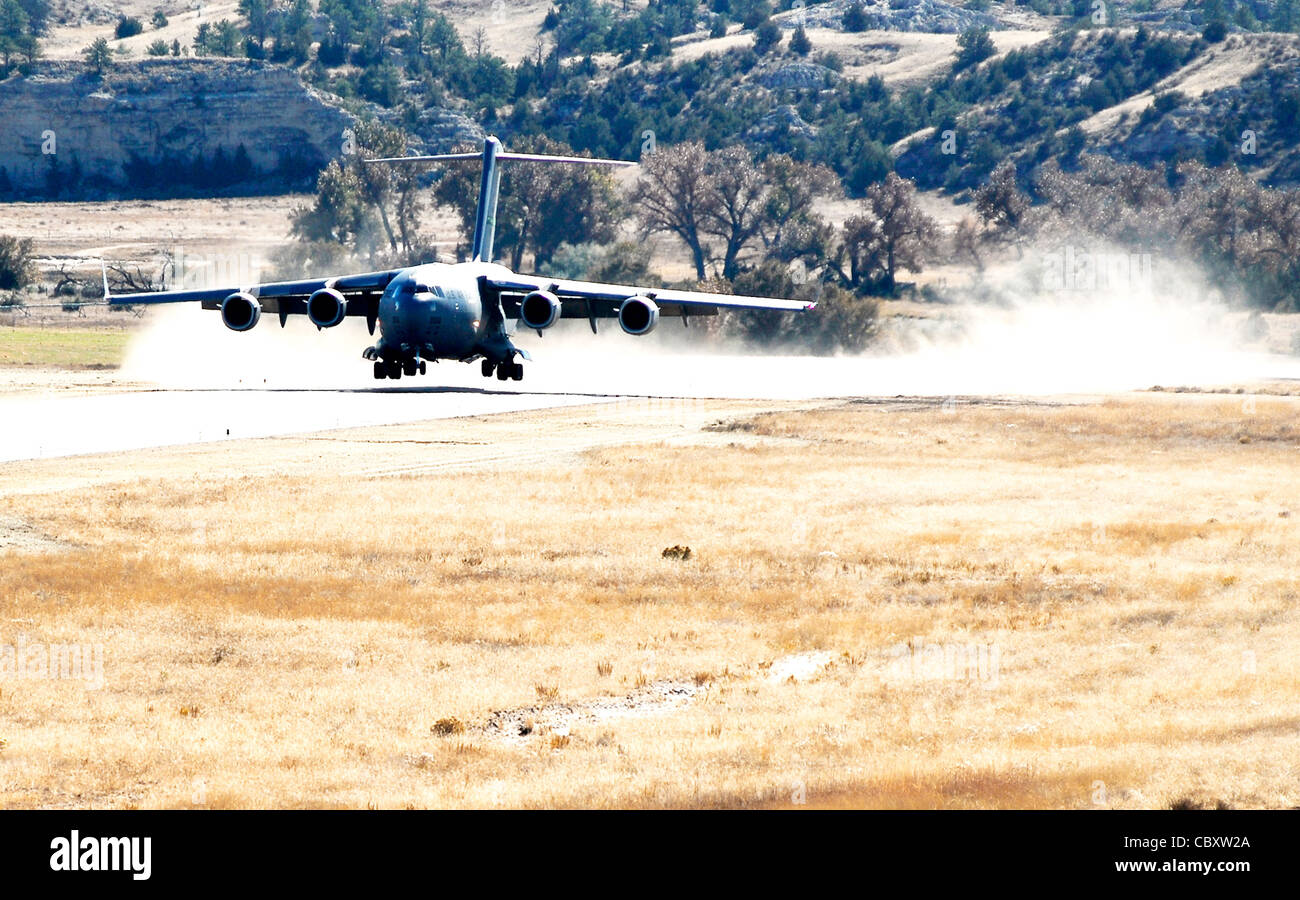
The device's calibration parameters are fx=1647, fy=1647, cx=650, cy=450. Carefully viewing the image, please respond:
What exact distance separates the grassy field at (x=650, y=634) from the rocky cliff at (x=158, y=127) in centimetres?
13857

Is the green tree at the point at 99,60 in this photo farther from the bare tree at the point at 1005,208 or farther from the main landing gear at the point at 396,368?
the main landing gear at the point at 396,368

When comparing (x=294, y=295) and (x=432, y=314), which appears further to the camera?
(x=294, y=295)

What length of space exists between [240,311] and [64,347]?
34.3 meters

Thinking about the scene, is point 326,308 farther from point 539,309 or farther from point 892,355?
point 892,355

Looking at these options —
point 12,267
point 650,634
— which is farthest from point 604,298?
point 12,267

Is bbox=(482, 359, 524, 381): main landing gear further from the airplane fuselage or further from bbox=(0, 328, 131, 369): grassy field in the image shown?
bbox=(0, 328, 131, 369): grassy field

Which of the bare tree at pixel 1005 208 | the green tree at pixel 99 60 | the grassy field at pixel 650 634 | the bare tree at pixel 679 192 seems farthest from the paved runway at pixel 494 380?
the green tree at pixel 99 60

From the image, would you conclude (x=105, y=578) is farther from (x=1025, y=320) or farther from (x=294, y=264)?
(x=294, y=264)

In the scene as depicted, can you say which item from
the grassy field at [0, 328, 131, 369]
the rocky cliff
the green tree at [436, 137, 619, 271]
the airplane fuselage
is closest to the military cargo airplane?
the airplane fuselage

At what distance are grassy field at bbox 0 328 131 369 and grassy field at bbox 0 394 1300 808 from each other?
130ft

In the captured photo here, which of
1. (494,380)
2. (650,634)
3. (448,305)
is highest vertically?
(650,634)

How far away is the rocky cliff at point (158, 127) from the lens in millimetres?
167875

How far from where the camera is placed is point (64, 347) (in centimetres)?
8512
